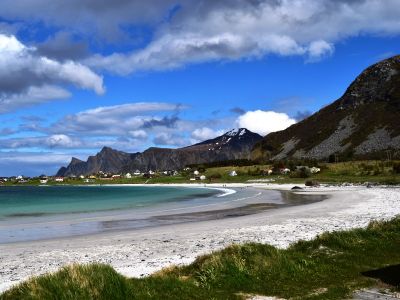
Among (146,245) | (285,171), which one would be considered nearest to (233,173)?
(285,171)

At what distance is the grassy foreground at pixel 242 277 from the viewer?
11445 millimetres

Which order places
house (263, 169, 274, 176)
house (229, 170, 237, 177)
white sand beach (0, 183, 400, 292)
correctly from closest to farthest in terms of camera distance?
white sand beach (0, 183, 400, 292) → house (263, 169, 274, 176) → house (229, 170, 237, 177)

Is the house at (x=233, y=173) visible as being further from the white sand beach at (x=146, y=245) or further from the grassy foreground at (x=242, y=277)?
the grassy foreground at (x=242, y=277)

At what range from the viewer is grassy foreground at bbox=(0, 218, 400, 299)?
1145 centimetres

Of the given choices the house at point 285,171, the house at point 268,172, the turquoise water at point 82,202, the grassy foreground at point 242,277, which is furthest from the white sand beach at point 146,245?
the house at point 268,172

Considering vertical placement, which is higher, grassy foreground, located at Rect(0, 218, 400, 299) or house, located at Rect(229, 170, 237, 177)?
house, located at Rect(229, 170, 237, 177)

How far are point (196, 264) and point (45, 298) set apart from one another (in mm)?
5181

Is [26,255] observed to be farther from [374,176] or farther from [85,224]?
[374,176]

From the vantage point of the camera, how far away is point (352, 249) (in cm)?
1650

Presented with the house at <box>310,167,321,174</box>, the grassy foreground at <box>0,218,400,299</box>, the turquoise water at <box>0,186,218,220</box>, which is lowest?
the turquoise water at <box>0,186,218,220</box>

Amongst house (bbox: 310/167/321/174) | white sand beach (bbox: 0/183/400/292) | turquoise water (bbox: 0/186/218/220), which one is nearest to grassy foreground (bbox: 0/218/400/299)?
white sand beach (bbox: 0/183/400/292)

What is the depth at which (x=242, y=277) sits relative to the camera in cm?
1309

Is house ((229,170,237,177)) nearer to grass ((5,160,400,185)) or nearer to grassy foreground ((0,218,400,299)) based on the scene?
grass ((5,160,400,185))

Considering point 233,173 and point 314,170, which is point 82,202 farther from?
point 233,173
